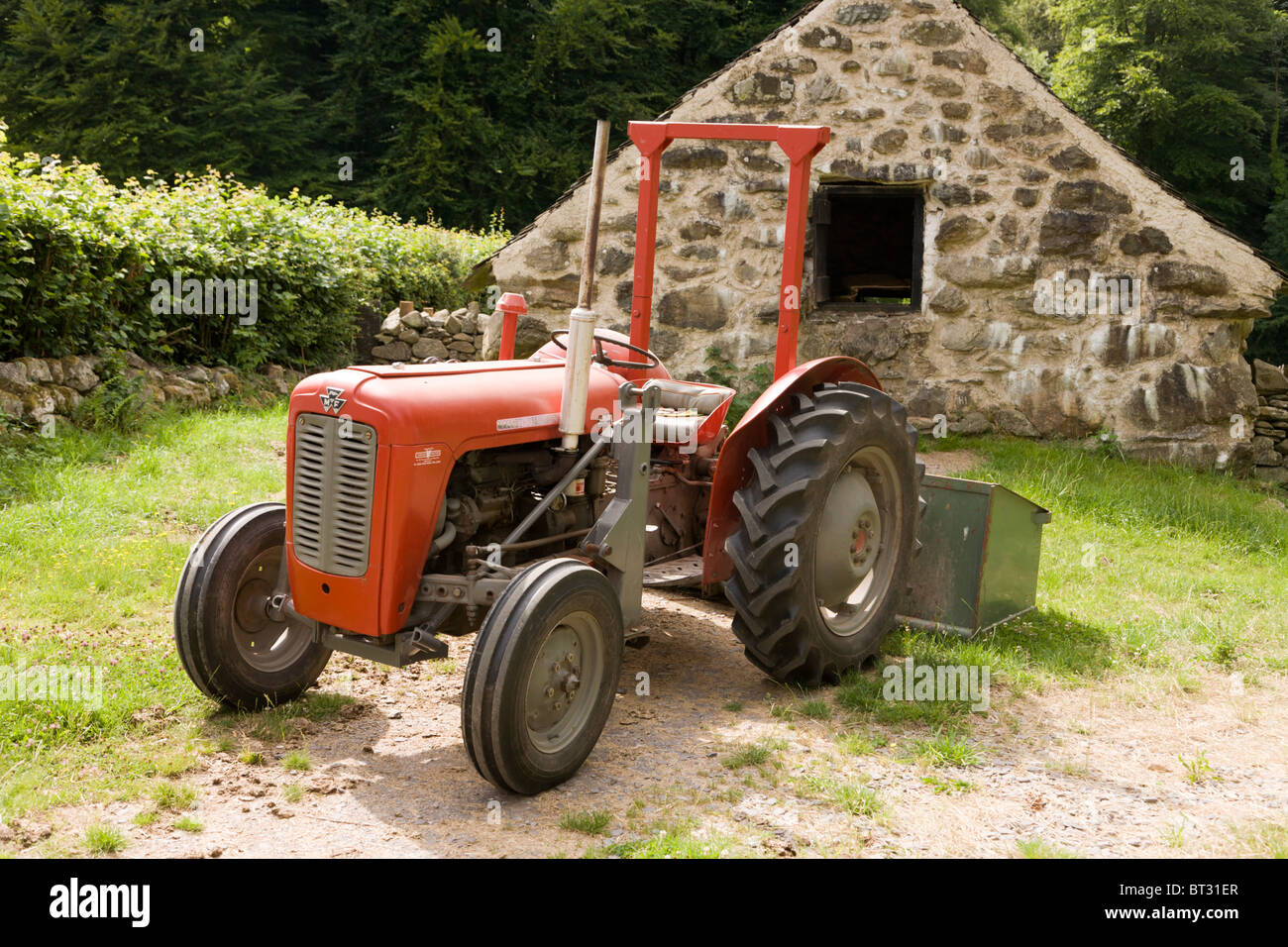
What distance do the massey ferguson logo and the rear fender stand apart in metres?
1.48

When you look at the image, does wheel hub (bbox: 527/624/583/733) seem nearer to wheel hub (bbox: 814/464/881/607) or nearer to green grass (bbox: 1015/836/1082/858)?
wheel hub (bbox: 814/464/881/607)

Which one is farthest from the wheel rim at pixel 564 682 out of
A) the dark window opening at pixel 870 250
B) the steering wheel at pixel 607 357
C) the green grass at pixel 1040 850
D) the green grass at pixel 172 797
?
the dark window opening at pixel 870 250

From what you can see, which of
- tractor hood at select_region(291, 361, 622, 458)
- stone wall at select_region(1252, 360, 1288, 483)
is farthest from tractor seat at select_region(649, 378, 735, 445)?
stone wall at select_region(1252, 360, 1288, 483)

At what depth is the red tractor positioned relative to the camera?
3.47 metres

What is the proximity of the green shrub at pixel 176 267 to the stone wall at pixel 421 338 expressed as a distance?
366 mm

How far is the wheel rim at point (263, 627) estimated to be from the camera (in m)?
3.94

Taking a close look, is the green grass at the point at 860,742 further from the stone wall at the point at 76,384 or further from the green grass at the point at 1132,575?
the stone wall at the point at 76,384

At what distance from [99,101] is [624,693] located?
19.0 metres

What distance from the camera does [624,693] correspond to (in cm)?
449

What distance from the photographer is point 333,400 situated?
11.5 feet

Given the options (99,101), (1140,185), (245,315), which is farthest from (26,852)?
(99,101)

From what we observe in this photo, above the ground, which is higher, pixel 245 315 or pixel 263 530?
pixel 245 315

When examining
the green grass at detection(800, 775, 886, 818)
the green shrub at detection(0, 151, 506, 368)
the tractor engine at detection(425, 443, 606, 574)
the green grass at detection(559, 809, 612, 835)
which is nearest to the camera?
the green grass at detection(559, 809, 612, 835)
